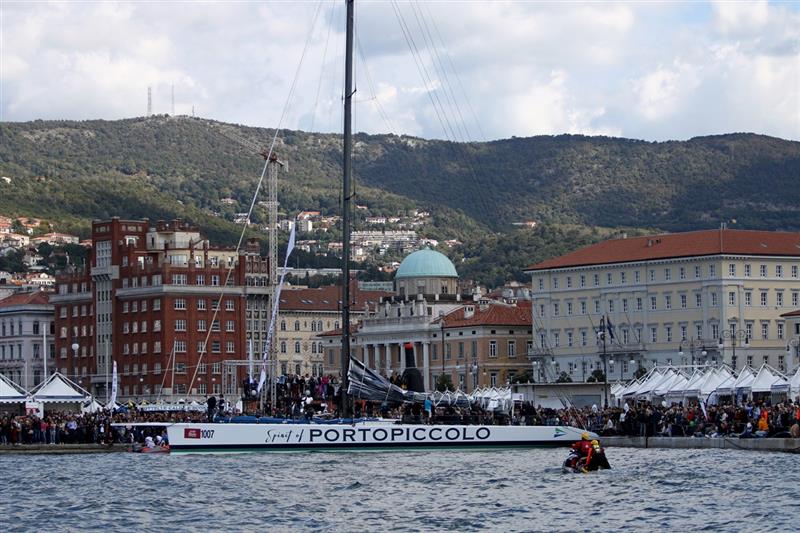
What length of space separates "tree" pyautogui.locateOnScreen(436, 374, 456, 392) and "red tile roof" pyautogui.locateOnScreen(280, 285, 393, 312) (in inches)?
805

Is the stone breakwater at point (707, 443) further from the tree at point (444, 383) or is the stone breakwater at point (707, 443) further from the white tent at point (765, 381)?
the tree at point (444, 383)

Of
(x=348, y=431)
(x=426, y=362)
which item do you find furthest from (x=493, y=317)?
(x=348, y=431)

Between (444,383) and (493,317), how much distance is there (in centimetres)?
1014

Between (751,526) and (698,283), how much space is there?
9981 centimetres

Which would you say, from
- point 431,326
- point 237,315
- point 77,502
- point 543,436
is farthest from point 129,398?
point 77,502

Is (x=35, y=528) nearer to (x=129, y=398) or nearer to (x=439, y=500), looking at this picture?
(x=439, y=500)

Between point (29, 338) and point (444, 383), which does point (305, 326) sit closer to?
point (29, 338)

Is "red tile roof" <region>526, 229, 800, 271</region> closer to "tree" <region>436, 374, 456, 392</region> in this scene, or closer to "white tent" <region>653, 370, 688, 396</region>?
"tree" <region>436, 374, 456, 392</region>

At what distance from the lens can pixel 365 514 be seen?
4953cm

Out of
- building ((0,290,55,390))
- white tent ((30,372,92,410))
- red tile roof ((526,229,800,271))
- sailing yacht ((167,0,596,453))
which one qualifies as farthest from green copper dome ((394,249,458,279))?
sailing yacht ((167,0,596,453))

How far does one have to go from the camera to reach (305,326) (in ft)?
592

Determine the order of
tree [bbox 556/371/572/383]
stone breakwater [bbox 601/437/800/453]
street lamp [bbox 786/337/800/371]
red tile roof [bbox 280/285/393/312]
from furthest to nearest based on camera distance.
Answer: red tile roof [bbox 280/285/393/312] < tree [bbox 556/371/572/383] < street lamp [bbox 786/337/800/371] < stone breakwater [bbox 601/437/800/453]

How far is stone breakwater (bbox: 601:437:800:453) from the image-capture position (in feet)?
229

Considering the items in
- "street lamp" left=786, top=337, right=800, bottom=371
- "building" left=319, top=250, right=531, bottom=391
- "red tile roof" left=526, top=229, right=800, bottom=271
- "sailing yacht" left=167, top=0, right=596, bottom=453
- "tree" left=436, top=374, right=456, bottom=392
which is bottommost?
"sailing yacht" left=167, top=0, right=596, bottom=453
